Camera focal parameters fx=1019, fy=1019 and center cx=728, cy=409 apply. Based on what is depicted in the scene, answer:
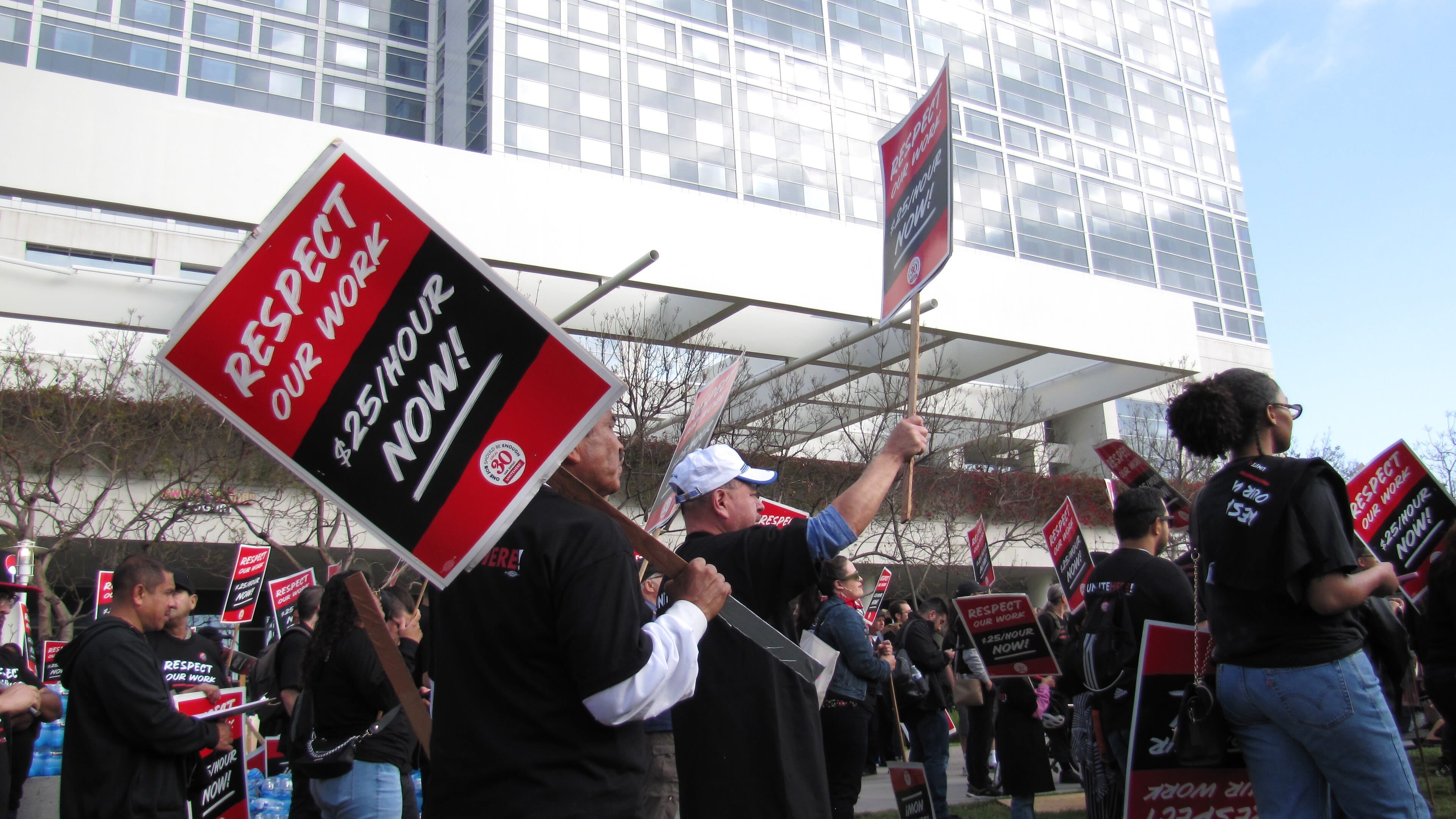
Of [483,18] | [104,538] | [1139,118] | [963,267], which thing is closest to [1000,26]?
[1139,118]

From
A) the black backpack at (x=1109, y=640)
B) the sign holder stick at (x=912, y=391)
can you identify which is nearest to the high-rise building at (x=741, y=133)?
the sign holder stick at (x=912, y=391)

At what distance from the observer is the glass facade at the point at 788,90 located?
40062mm

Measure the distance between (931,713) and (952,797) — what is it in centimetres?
190

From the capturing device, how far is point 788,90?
45.4m

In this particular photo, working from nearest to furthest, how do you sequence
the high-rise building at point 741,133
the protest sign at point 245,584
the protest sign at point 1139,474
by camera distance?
the protest sign at point 1139,474 < the protest sign at point 245,584 < the high-rise building at point 741,133

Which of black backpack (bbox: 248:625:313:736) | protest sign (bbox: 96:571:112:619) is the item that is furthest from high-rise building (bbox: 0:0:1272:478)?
black backpack (bbox: 248:625:313:736)

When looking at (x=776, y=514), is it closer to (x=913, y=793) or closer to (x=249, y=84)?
(x=913, y=793)

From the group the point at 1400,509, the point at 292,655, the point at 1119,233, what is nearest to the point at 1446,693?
the point at 1400,509

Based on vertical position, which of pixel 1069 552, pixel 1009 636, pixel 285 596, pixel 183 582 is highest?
pixel 285 596

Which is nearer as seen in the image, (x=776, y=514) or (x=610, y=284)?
(x=776, y=514)

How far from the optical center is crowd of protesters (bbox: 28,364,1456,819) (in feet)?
7.91

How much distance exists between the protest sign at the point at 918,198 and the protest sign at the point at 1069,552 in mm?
4511

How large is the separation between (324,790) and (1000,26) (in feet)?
177

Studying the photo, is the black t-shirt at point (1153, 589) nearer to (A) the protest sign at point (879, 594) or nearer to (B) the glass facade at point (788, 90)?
(A) the protest sign at point (879, 594)
